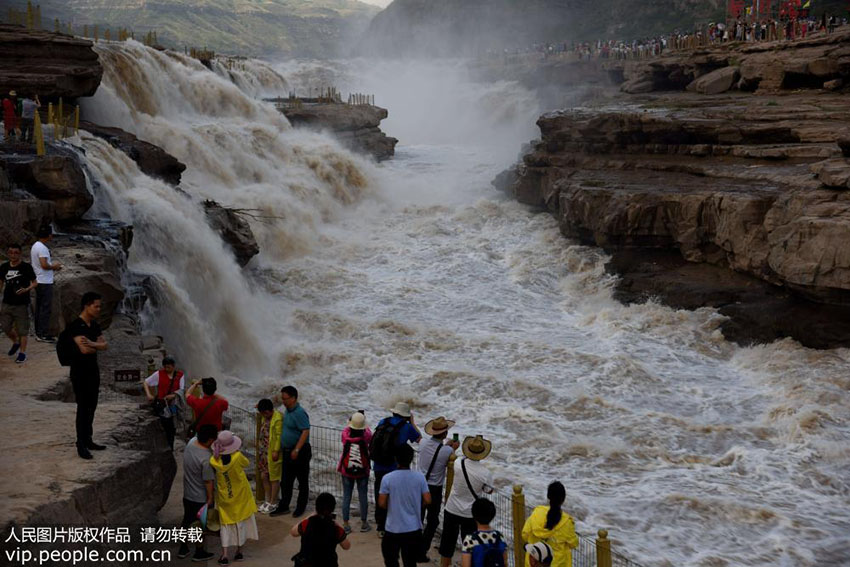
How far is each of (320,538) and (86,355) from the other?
236 centimetres

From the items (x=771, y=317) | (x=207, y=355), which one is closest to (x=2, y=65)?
(x=207, y=355)

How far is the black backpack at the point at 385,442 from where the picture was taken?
7281 mm

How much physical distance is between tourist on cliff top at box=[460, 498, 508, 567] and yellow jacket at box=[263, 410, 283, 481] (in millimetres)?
2909

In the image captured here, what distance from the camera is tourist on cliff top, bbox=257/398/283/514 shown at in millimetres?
8086

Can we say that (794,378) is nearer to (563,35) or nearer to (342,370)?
(342,370)

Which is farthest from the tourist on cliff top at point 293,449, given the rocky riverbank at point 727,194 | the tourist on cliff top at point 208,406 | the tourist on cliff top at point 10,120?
the tourist on cliff top at point 10,120

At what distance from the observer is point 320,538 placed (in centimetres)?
556

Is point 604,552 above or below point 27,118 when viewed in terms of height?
below

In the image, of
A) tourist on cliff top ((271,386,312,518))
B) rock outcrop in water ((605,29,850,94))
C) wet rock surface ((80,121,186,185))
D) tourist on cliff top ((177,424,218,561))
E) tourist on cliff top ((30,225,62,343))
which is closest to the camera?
tourist on cliff top ((177,424,218,561))

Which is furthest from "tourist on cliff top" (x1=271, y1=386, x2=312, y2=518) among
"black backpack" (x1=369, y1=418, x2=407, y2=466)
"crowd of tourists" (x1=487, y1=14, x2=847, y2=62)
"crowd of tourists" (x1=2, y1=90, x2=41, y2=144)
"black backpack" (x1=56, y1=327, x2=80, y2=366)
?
"crowd of tourists" (x1=487, y1=14, x2=847, y2=62)

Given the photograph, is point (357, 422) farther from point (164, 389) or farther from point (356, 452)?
point (164, 389)

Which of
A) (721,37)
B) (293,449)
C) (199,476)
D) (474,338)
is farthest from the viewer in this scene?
(721,37)

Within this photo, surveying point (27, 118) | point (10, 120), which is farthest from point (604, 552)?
point (27, 118)

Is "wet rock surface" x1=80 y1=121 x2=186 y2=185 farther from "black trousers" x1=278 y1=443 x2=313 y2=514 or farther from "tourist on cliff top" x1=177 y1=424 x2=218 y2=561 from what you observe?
"tourist on cliff top" x1=177 y1=424 x2=218 y2=561
